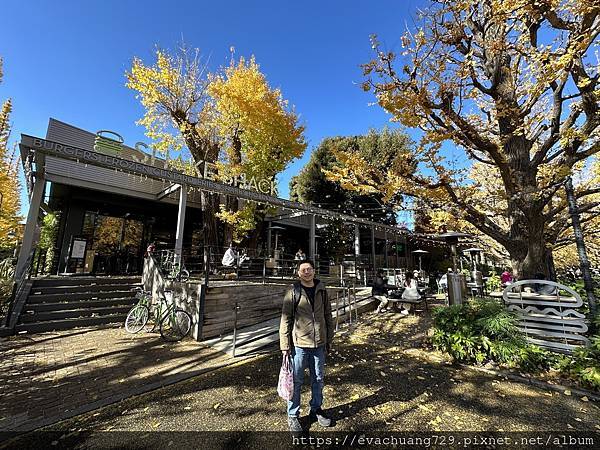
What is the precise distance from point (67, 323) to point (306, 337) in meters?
7.47

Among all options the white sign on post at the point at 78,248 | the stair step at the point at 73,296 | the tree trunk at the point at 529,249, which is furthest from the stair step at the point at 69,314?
the tree trunk at the point at 529,249

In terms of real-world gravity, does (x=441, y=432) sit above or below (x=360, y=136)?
below

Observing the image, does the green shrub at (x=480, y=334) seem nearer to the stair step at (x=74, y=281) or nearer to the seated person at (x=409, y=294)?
the seated person at (x=409, y=294)

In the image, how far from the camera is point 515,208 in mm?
5574

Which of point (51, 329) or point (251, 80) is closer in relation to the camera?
point (51, 329)

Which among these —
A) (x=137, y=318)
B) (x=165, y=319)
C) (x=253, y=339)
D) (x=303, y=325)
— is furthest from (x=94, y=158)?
(x=303, y=325)

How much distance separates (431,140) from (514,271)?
3498mm

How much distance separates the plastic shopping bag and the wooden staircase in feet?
23.3

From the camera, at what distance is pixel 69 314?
7.12 metres

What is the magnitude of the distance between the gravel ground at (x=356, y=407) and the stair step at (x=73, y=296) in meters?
6.02

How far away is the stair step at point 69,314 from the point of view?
21.5 ft

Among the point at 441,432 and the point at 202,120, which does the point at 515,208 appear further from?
the point at 202,120

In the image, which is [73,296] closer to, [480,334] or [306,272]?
[306,272]

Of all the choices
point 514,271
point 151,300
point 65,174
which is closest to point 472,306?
point 514,271
